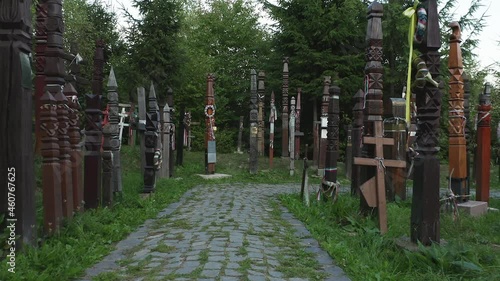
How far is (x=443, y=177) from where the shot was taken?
16859 mm

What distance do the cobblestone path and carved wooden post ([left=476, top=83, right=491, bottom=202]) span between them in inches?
149

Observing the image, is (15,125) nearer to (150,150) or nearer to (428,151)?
(428,151)

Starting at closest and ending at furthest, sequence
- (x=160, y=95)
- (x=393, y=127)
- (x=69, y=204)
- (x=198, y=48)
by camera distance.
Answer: (x=69, y=204), (x=393, y=127), (x=160, y=95), (x=198, y=48)

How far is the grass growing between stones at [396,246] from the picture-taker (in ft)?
15.1

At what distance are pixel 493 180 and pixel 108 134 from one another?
47.8 ft

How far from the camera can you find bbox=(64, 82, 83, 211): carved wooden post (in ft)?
21.2

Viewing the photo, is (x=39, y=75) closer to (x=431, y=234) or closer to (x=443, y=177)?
(x=431, y=234)

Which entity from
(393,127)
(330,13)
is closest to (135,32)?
(330,13)

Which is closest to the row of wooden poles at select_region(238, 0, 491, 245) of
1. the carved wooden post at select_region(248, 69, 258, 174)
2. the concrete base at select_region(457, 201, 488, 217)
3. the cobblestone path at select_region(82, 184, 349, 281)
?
the concrete base at select_region(457, 201, 488, 217)

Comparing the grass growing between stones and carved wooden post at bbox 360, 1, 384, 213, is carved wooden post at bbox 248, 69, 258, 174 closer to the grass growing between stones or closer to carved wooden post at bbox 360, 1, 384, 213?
the grass growing between stones

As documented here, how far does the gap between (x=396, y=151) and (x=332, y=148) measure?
134 cm

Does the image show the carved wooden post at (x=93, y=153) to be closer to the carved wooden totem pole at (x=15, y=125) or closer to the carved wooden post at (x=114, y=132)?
the carved wooden post at (x=114, y=132)

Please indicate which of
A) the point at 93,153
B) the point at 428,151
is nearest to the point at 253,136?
the point at 93,153

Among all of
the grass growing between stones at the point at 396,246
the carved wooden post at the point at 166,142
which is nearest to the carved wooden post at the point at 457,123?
the grass growing between stones at the point at 396,246
